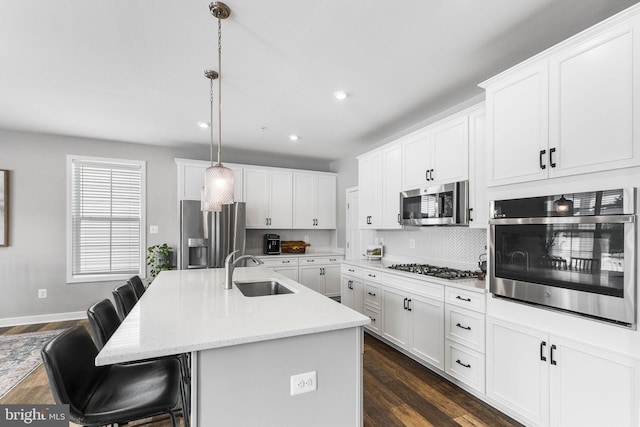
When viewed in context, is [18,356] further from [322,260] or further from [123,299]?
[322,260]

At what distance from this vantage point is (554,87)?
184 centimetres

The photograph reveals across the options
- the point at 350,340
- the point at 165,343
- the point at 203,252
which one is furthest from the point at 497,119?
the point at 203,252

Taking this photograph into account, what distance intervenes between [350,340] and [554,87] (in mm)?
1902

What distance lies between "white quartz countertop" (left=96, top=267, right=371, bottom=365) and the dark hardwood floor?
957 mm

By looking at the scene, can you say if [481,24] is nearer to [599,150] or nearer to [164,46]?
[599,150]

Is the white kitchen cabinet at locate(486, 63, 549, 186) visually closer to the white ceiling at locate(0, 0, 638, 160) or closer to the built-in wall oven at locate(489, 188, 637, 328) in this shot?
the built-in wall oven at locate(489, 188, 637, 328)

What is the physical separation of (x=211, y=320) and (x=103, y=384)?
65 centimetres

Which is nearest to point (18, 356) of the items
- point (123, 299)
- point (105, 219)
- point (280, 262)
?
point (105, 219)

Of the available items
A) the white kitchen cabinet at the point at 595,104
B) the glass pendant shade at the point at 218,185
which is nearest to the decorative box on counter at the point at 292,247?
the glass pendant shade at the point at 218,185

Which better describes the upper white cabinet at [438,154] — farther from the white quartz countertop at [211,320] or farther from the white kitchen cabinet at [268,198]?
the white kitchen cabinet at [268,198]

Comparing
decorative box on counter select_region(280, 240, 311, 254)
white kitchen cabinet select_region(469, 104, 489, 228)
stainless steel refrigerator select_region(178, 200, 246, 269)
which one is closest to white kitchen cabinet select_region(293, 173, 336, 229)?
decorative box on counter select_region(280, 240, 311, 254)

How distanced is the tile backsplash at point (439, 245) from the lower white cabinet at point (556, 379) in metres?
1.02

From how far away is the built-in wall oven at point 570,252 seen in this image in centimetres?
154

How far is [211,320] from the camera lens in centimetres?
150
